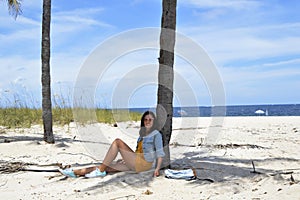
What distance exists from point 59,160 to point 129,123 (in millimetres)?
6457

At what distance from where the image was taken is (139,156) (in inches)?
221

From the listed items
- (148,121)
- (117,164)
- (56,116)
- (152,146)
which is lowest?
(117,164)

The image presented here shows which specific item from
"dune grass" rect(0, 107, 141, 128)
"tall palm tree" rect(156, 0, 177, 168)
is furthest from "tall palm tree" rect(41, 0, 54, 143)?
"tall palm tree" rect(156, 0, 177, 168)

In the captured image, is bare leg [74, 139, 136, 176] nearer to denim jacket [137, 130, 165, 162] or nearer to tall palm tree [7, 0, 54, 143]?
denim jacket [137, 130, 165, 162]

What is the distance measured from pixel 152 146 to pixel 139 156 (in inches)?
9.5

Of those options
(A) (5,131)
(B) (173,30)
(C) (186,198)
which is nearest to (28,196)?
(C) (186,198)

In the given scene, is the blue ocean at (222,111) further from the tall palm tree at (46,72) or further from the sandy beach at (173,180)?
the tall palm tree at (46,72)

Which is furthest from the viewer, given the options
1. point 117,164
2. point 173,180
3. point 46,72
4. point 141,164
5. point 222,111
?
point 46,72

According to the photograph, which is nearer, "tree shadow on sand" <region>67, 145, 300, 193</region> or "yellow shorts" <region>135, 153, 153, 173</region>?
"tree shadow on sand" <region>67, 145, 300, 193</region>

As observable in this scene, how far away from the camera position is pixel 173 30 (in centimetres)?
563

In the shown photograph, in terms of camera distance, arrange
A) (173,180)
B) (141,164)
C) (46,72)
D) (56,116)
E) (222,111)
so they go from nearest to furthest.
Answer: (173,180) < (141,164) < (222,111) < (46,72) < (56,116)

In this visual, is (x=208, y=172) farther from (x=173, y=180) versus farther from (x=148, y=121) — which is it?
(x=148, y=121)

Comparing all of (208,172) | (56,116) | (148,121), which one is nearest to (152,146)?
(148,121)

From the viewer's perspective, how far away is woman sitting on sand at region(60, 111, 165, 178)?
5539mm
